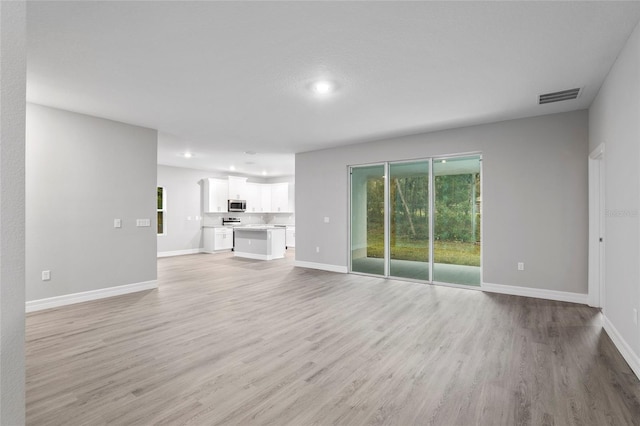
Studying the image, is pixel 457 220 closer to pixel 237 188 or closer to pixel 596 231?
pixel 596 231

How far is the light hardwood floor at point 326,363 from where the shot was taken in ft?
6.56

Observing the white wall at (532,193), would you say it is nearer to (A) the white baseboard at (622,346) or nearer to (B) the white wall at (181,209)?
(A) the white baseboard at (622,346)

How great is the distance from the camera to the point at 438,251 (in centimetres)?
554

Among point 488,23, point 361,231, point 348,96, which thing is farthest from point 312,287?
point 488,23

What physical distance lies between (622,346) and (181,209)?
10.1 metres

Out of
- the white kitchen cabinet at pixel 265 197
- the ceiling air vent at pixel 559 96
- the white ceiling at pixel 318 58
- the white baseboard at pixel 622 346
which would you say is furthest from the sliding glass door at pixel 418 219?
the white kitchen cabinet at pixel 265 197

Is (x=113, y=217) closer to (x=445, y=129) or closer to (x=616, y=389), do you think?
(x=445, y=129)

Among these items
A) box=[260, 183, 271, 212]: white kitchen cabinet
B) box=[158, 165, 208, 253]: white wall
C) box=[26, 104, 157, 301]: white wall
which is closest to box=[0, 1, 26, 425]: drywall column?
box=[26, 104, 157, 301]: white wall

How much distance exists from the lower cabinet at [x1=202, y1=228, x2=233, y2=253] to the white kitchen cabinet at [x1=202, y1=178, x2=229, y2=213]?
713 mm

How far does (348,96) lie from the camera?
3.90m

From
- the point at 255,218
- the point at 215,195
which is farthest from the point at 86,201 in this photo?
the point at 255,218

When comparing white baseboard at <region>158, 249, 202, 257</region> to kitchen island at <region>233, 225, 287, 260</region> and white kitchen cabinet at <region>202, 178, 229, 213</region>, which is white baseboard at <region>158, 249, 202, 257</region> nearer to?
white kitchen cabinet at <region>202, 178, 229, 213</region>

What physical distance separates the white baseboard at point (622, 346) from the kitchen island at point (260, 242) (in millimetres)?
6867

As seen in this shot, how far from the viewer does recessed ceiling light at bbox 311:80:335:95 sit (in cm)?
348
